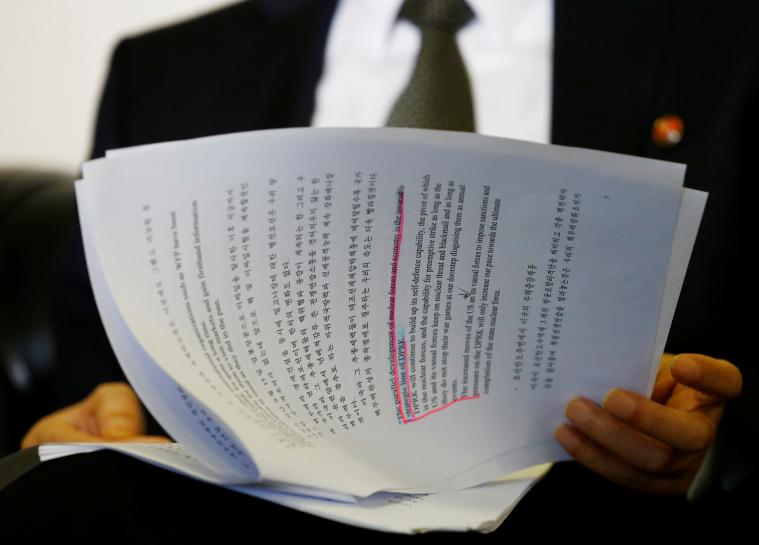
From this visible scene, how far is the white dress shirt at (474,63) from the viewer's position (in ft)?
2.51

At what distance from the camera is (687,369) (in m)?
0.37

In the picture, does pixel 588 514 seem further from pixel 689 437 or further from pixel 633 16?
pixel 633 16

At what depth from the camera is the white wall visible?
44.1 inches

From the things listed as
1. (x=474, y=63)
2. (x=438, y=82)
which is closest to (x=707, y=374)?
(x=438, y=82)

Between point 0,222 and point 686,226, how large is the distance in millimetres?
830

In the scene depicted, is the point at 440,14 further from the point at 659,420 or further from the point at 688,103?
the point at 659,420

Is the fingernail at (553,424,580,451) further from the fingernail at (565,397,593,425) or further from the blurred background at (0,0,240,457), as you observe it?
the blurred background at (0,0,240,457)

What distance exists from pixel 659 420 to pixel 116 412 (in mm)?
402

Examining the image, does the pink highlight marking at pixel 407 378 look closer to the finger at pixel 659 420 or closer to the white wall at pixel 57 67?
the finger at pixel 659 420

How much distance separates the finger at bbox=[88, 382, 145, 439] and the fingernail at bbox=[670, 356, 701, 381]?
0.38 m

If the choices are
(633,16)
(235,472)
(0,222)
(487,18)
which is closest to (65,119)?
(0,222)

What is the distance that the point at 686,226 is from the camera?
327mm

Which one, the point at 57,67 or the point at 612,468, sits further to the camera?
the point at 57,67

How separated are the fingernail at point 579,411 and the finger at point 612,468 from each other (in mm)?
13
